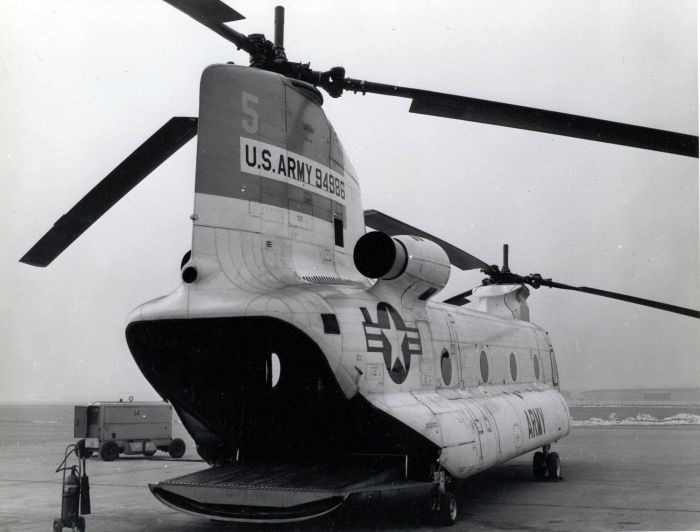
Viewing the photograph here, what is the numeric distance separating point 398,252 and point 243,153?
1.97 meters

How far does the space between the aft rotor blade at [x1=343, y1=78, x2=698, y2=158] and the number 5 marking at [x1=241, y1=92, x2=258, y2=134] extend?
54.0 inches

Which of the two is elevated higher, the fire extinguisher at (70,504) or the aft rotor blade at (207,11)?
the aft rotor blade at (207,11)

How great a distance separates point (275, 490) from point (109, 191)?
340 cm

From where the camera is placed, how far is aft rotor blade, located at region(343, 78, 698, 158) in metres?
6.21

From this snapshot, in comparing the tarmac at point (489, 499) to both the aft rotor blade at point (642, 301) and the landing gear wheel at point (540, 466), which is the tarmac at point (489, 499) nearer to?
the landing gear wheel at point (540, 466)

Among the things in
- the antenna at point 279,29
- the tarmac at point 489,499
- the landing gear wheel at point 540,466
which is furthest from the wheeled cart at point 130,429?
the antenna at point 279,29

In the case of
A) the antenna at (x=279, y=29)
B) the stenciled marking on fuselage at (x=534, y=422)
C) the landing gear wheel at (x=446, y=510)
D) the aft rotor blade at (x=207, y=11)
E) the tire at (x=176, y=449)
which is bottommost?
the tire at (x=176, y=449)

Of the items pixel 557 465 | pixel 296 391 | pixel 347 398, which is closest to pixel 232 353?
pixel 296 391

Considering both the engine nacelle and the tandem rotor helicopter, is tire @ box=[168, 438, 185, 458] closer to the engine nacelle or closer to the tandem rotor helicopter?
the tandem rotor helicopter

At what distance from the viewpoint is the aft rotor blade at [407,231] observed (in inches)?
404

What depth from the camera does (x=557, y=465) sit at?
1198 centimetres

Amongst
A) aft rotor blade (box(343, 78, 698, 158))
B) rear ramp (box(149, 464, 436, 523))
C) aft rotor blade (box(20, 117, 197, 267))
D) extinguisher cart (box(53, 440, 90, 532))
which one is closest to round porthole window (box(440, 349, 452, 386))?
rear ramp (box(149, 464, 436, 523))

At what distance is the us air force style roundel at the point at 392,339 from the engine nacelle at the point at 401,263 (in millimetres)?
335

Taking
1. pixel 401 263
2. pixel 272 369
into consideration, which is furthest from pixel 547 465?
pixel 272 369
